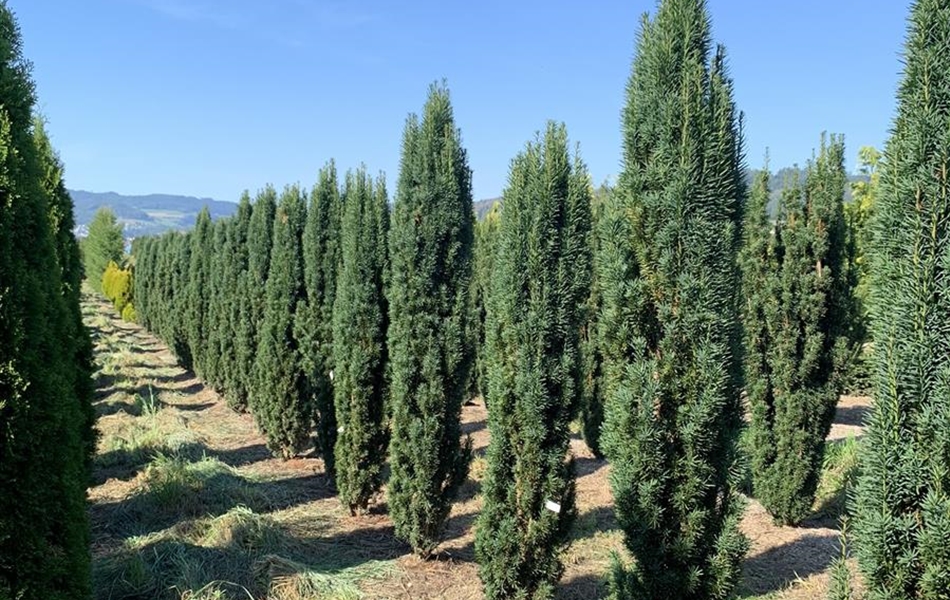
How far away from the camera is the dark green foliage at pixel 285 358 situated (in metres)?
11.3

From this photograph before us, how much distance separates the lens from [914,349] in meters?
3.12

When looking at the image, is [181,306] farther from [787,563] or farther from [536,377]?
[787,563]

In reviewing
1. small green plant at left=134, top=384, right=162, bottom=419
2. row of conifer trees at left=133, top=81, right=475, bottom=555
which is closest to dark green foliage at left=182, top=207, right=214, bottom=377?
small green plant at left=134, top=384, right=162, bottom=419

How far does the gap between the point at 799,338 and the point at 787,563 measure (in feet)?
8.72

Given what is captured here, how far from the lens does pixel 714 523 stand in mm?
4566

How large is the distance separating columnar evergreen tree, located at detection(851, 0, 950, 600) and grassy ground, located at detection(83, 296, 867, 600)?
3.43 m

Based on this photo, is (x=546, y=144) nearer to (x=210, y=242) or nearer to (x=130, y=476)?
(x=130, y=476)

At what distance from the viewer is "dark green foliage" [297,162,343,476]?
34.6 feet

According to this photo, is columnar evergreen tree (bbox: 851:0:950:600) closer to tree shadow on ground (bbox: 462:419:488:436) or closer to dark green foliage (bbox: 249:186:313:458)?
dark green foliage (bbox: 249:186:313:458)

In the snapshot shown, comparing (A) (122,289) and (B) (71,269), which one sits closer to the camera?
(B) (71,269)

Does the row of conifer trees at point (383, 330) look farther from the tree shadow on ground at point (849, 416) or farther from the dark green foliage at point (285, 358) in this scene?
the tree shadow on ground at point (849, 416)

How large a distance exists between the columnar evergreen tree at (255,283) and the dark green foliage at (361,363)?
201 inches

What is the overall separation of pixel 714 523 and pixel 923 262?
2.29 meters

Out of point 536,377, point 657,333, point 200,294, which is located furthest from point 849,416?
point 200,294
